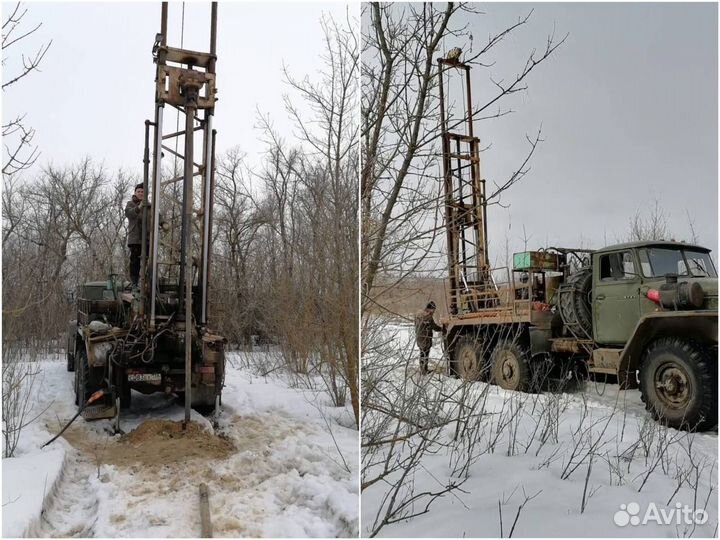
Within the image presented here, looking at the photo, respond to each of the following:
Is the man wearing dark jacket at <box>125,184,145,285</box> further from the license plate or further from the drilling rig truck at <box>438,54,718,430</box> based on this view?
the drilling rig truck at <box>438,54,718,430</box>

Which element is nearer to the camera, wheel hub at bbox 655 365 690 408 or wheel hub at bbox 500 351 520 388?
wheel hub at bbox 655 365 690 408

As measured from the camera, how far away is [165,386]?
15.8 feet

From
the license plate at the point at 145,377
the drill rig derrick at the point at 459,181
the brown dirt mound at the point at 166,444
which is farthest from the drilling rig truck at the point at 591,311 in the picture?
the license plate at the point at 145,377

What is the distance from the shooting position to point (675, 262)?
4.67 meters

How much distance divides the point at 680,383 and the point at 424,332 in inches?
92.4

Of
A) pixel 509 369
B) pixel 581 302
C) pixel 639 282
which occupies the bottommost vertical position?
pixel 509 369

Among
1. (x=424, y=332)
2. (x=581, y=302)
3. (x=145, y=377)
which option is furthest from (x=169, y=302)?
(x=581, y=302)

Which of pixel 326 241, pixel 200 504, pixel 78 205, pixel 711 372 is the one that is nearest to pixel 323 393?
pixel 326 241

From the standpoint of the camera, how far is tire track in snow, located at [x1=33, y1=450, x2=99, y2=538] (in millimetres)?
2889

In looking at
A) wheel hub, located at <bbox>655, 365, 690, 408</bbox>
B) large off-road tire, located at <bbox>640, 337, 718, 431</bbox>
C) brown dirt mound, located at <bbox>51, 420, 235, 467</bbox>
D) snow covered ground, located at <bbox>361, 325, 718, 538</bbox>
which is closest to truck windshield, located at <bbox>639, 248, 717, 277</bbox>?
large off-road tire, located at <bbox>640, 337, 718, 431</bbox>

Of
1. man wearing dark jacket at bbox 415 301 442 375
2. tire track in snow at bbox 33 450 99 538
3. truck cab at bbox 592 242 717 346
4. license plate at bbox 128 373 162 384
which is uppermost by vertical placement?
truck cab at bbox 592 242 717 346

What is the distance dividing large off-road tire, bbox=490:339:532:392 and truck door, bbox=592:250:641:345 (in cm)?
88

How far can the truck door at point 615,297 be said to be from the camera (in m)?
4.77

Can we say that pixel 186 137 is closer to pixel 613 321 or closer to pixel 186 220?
pixel 186 220
